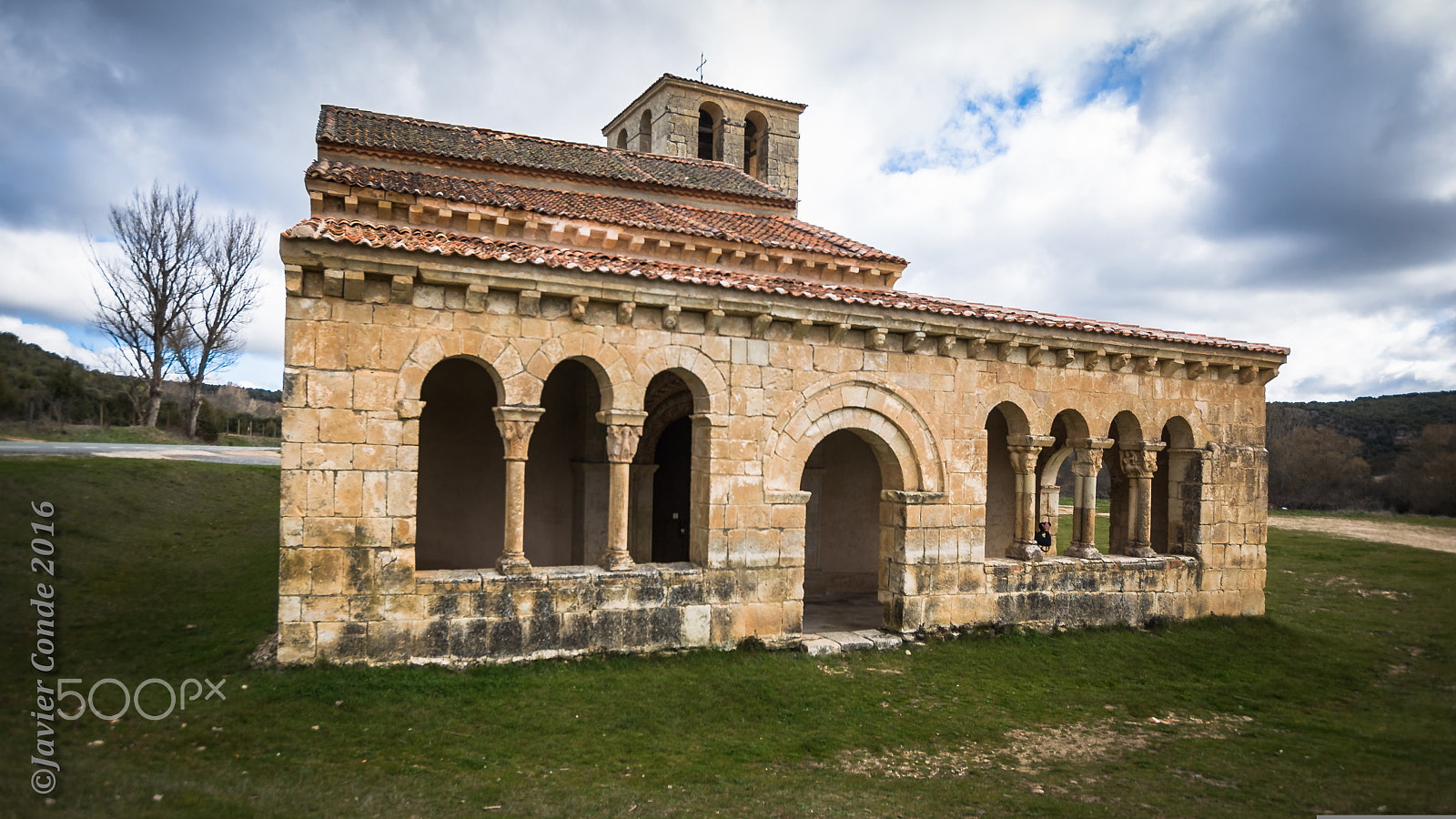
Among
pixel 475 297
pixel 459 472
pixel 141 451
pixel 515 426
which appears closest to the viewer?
pixel 475 297

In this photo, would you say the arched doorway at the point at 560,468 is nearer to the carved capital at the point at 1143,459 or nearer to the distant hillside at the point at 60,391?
the carved capital at the point at 1143,459

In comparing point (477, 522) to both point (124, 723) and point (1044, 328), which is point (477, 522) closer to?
point (124, 723)

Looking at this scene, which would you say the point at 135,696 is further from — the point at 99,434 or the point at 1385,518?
the point at 1385,518

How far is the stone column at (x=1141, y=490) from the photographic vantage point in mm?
11234

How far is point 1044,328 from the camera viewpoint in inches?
407

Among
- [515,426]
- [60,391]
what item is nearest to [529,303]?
[515,426]

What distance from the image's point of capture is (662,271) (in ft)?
27.8

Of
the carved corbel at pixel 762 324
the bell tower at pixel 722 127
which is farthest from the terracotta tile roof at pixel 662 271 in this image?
the bell tower at pixel 722 127

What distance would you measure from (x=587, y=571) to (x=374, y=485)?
7.28 ft

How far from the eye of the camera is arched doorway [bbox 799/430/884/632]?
13.4 meters

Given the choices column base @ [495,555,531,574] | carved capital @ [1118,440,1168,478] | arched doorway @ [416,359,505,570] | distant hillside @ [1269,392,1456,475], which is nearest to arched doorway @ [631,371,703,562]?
arched doorway @ [416,359,505,570]

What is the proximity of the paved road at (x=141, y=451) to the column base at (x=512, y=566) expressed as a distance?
12925 mm

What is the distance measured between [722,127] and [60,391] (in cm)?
2210

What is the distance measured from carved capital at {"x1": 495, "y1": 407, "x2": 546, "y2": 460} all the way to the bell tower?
1050 cm
